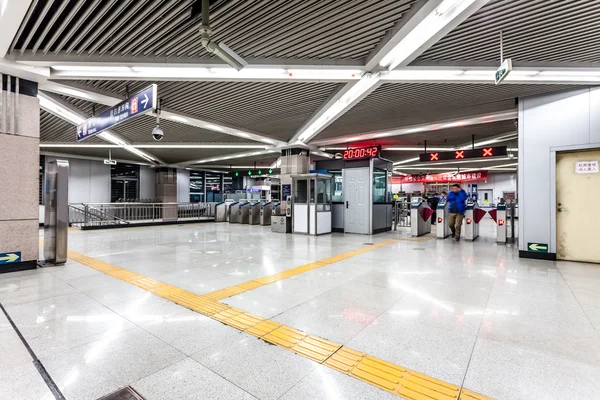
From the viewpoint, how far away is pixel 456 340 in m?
2.39

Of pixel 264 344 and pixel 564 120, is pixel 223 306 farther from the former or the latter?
pixel 564 120

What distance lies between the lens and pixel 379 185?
10.2 m

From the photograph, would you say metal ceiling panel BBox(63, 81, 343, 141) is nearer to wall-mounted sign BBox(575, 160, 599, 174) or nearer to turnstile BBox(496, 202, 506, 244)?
wall-mounted sign BBox(575, 160, 599, 174)

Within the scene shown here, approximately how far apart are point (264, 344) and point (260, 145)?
10167 millimetres

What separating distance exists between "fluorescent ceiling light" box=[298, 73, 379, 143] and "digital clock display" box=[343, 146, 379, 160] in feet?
5.30

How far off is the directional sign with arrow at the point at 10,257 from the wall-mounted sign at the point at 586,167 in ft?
32.9

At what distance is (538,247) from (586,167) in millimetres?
1725

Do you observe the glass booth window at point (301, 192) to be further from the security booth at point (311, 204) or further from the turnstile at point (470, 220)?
the turnstile at point (470, 220)

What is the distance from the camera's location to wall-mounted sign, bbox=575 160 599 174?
17.6 ft

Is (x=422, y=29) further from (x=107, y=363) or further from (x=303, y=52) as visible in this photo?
(x=107, y=363)

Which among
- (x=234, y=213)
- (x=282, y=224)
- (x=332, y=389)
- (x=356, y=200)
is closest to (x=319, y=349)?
(x=332, y=389)

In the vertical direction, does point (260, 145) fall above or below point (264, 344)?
above

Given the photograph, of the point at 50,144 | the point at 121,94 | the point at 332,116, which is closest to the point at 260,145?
the point at 332,116

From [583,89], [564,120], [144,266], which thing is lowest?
[144,266]
